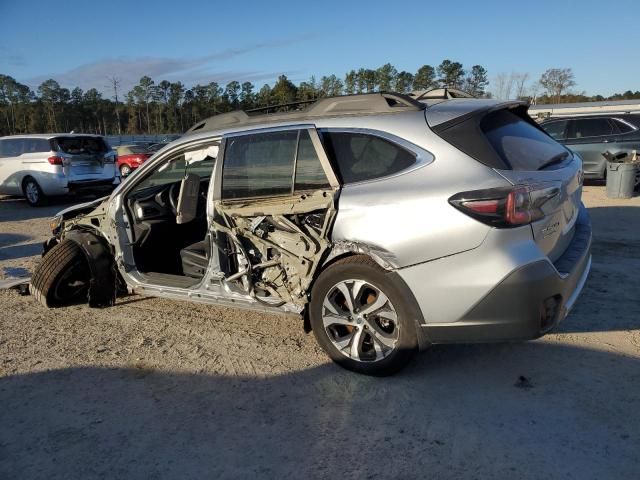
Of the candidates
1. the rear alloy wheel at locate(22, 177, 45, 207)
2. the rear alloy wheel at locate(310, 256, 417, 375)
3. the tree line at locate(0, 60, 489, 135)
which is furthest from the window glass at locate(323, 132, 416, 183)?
the tree line at locate(0, 60, 489, 135)

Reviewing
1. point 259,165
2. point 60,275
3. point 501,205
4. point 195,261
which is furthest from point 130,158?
point 501,205

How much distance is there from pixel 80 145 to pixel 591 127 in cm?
1294

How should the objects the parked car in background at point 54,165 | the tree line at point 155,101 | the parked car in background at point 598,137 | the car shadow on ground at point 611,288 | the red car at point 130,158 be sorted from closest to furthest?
the car shadow on ground at point 611,288 → the parked car in background at point 598,137 → the parked car in background at point 54,165 → the red car at point 130,158 → the tree line at point 155,101

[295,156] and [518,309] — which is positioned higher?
[295,156]

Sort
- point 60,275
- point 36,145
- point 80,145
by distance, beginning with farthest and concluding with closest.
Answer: point 80,145 → point 36,145 → point 60,275

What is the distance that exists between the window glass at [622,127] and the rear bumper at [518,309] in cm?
1084

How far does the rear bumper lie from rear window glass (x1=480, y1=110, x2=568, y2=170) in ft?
2.17

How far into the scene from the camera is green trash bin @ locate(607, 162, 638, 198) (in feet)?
34.6

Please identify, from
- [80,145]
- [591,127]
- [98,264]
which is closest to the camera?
[98,264]

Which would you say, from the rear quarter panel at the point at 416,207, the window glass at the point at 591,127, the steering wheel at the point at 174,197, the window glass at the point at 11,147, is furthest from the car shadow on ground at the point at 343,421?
the window glass at the point at 11,147

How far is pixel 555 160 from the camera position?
3.60m

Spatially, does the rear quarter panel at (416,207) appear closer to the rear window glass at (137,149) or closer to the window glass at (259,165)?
the window glass at (259,165)

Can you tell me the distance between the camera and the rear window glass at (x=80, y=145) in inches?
512

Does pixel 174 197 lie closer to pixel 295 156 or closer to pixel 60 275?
pixel 60 275
